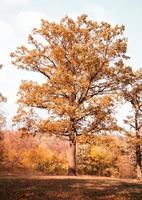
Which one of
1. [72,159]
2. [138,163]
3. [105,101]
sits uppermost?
[105,101]

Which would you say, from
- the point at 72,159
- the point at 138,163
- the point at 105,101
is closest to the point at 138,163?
the point at 138,163

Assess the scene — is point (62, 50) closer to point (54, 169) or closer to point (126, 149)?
point (126, 149)

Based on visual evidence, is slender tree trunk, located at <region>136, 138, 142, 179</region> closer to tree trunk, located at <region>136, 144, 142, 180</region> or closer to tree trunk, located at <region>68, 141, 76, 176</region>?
tree trunk, located at <region>136, 144, 142, 180</region>

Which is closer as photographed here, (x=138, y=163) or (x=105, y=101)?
(x=105, y=101)

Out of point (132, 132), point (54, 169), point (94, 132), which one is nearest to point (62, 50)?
point (94, 132)

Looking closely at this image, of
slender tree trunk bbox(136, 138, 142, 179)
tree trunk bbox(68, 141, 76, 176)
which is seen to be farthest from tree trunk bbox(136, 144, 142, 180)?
tree trunk bbox(68, 141, 76, 176)

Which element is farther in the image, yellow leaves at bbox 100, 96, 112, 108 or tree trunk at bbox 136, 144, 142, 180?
tree trunk at bbox 136, 144, 142, 180

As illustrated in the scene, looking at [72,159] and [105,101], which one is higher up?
[105,101]

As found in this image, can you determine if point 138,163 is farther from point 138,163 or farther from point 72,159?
point 72,159

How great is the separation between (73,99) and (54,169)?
3417cm

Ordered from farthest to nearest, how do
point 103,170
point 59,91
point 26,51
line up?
point 103,170, point 26,51, point 59,91

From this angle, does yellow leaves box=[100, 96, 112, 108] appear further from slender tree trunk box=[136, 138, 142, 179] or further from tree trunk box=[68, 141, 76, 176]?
slender tree trunk box=[136, 138, 142, 179]

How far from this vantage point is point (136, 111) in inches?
1533

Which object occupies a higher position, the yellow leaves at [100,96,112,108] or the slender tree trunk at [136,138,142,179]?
the yellow leaves at [100,96,112,108]
